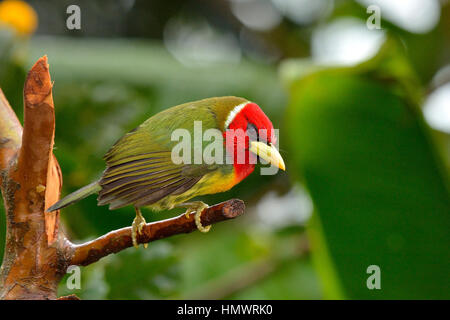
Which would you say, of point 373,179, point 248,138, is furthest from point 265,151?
point 373,179

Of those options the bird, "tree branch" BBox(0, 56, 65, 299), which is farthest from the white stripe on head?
"tree branch" BBox(0, 56, 65, 299)

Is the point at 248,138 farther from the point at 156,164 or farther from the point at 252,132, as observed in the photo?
the point at 156,164

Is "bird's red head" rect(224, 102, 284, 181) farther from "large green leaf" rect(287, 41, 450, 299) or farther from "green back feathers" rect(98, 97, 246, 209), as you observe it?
"large green leaf" rect(287, 41, 450, 299)

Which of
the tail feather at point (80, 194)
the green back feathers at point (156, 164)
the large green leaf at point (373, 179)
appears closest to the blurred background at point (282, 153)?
the large green leaf at point (373, 179)

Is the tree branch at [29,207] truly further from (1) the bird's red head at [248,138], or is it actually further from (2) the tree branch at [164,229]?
(1) the bird's red head at [248,138]

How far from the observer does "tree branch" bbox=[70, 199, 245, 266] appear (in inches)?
26.2

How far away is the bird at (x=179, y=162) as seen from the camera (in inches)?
27.7

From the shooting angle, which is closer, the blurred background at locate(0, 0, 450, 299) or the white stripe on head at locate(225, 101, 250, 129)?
the white stripe on head at locate(225, 101, 250, 129)

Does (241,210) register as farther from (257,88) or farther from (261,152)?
(257,88)

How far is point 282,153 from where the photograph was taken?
2.54ft

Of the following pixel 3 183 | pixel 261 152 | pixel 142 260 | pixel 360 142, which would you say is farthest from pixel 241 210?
pixel 360 142

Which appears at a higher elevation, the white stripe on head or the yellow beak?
the white stripe on head

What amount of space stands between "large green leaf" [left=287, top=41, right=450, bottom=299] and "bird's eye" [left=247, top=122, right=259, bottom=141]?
77cm
